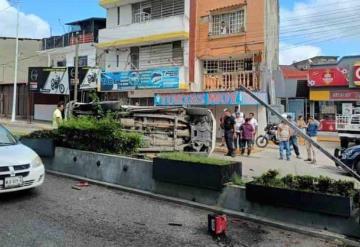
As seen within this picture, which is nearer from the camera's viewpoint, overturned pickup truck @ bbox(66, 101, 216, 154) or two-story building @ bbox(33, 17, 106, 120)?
overturned pickup truck @ bbox(66, 101, 216, 154)

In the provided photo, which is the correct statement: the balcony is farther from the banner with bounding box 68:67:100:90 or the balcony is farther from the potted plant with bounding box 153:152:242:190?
the potted plant with bounding box 153:152:242:190

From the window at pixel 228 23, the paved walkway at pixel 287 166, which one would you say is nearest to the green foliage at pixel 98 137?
the paved walkway at pixel 287 166

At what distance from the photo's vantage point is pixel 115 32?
3341 centimetres

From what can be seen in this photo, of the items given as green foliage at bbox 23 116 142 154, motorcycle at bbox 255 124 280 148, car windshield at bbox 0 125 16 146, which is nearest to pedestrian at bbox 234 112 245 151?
motorcycle at bbox 255 124 280 148

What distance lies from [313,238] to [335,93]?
27.0 meters

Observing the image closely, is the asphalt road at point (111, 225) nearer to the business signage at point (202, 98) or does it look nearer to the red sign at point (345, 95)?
the business signage at point (202, 98)

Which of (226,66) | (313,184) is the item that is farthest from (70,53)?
(313,184)

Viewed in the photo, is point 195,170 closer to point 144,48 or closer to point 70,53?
point 144,48

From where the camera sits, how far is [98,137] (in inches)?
447

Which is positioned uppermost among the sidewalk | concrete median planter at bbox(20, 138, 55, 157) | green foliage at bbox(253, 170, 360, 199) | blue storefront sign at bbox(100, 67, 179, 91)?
blue storefront sign at bbox(100, 67, 179, 91)

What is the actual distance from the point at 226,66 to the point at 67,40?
57.3ft

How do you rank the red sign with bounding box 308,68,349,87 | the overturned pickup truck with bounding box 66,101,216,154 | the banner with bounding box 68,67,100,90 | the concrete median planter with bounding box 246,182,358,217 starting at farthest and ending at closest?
1. the banner with bounding box 68,67,100,90
2. the red sign with bounding box 308,68,349,87
3. the overturned pickup truck with bounding box 66,101,216,154
4. the concrete median planter with bounding box 246,182,358,217

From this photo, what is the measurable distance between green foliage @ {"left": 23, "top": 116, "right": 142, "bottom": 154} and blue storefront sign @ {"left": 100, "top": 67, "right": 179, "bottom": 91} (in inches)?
673

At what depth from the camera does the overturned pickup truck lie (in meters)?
13.2
